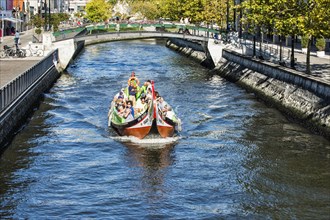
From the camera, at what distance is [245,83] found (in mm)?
60156

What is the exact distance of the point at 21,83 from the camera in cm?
4497

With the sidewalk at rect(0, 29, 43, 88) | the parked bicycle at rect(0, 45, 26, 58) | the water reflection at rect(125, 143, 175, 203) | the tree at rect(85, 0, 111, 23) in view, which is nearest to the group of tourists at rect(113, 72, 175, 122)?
the water reflection at rect(125, 143, 175, 203)

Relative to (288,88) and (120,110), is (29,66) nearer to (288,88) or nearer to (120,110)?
(120,110)

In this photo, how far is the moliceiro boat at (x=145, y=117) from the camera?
37.3 meters

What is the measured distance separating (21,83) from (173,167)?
1607 centimetres

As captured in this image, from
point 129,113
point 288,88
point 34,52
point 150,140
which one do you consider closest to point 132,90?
point 129,113

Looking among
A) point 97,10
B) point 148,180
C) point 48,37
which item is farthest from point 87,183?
point 97,10

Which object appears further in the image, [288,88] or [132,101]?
[288,88]

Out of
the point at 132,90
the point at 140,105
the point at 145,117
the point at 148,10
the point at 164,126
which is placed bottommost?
the point at 164,126

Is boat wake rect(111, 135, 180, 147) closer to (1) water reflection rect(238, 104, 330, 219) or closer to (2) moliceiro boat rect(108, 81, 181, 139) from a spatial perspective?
(2) moliceiro boat rect(108, 81, 181, 139)

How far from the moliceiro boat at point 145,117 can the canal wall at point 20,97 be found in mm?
5554

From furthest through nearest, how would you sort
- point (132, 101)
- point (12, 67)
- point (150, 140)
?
point (12, 67)
point (132, 101)
point (150, 140)

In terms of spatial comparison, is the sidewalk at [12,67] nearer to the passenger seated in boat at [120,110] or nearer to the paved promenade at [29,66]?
the paved promenade at [29,66]

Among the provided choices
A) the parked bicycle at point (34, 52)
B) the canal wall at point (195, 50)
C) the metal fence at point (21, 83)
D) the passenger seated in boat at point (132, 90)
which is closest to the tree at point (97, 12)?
the canal wall at point (195, 50)
